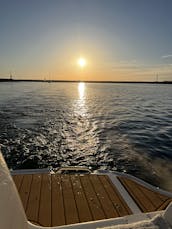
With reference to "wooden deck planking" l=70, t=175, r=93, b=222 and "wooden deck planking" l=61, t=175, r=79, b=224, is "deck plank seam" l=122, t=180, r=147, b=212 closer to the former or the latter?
"wooden deck planking" l=70, t=175, r=93, b=222

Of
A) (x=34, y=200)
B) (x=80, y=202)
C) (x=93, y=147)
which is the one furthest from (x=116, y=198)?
(x=93, y=147)

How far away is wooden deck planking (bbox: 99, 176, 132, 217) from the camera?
12.3ft

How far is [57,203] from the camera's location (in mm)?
3949

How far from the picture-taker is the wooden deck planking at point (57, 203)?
11.3 feet

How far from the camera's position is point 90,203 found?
13.1 feet

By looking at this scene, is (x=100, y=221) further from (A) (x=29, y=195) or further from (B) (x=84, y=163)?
(B) (x=84, y=163)

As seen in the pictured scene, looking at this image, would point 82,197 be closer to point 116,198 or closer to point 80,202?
point 80,202

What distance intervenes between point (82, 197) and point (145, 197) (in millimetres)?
1426

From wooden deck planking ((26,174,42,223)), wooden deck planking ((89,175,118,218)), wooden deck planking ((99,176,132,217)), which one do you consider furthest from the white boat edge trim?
wooden deck planking ((99,176,132,217))

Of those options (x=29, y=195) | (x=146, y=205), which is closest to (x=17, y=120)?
(x=29, y=195)

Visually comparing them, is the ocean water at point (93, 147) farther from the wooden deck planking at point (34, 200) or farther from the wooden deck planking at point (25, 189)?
the wooden deck planking at point (34, 200)

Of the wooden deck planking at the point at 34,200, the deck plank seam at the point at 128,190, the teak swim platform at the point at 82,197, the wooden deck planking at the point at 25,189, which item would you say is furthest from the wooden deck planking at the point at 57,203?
the deck plank seam at the point at 128,190

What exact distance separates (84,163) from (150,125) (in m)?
8.67

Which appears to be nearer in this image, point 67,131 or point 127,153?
point 127,153
